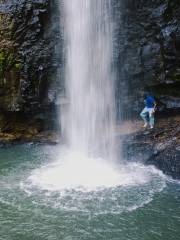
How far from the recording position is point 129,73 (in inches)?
771

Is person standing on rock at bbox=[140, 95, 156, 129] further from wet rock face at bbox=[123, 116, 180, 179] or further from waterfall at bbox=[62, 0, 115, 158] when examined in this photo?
waterfall at bbox=[62, 0, 115, 158]

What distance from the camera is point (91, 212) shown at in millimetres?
12047

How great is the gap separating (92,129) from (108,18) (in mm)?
5860

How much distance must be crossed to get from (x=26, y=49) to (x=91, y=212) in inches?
432

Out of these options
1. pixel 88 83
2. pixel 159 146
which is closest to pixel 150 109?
pixel 159 146

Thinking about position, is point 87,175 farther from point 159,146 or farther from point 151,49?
point 151,49

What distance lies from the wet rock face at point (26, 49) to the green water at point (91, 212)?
6.50m

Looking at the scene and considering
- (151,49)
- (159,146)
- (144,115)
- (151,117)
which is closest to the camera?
(159,146)

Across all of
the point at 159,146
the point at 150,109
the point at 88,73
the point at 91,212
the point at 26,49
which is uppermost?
the point at 26,49

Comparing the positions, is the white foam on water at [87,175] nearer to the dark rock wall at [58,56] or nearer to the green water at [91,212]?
the green water at [91,212]

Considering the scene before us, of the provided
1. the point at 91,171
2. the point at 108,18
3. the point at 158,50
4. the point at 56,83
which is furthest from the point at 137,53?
the point at 91,171

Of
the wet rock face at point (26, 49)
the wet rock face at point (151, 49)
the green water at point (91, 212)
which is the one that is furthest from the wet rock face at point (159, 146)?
the wet rock face at point (26, 49)

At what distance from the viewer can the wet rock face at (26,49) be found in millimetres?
19906

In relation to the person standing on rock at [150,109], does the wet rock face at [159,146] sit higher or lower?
lower
